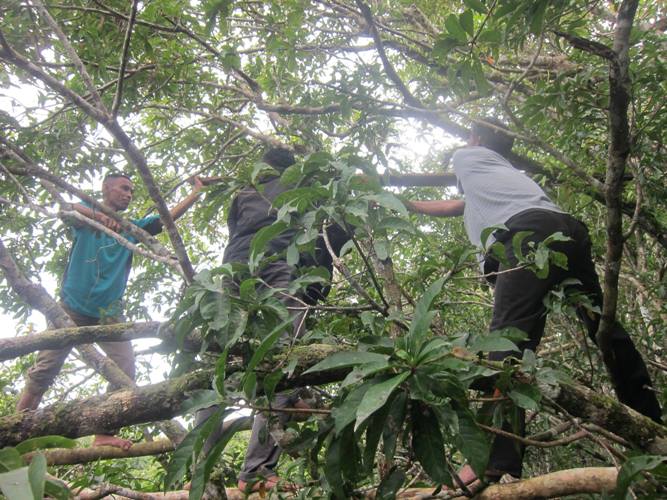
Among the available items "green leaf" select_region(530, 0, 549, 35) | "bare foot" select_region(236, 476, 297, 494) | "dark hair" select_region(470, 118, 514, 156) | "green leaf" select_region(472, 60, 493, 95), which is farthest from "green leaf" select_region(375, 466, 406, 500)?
"dark hair" select_region(470, 118, 514, 156)

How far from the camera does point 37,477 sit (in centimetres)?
84

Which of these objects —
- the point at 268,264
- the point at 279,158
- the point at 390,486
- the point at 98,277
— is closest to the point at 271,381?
the point at 390,486

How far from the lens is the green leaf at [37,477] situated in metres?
0.81

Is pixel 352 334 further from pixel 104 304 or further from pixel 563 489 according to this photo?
pixel 104 304

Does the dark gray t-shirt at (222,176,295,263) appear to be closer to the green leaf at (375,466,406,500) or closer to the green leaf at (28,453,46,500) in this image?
the green leaf at (375,466,406,500)

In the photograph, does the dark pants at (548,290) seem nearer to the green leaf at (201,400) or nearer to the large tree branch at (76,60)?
the green leaf at (201,400)

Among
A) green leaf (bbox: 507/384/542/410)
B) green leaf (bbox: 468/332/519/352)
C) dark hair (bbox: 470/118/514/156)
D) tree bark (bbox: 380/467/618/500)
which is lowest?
tree bark (bbox: 380/467/618/500)

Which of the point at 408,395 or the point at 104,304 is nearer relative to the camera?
the point at 408,395

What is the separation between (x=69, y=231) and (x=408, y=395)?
335cm

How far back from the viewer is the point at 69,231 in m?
3.67

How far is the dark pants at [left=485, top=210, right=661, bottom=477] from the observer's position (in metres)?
2.07

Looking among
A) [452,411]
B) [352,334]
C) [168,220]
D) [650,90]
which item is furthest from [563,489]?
[650,90]

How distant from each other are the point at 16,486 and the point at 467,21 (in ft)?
6.02

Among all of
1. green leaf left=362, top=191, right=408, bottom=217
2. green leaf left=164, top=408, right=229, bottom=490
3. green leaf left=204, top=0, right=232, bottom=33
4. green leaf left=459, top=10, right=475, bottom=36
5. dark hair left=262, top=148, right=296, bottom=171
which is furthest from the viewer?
dark hair left=262, top=148, right=296, bottom=171
